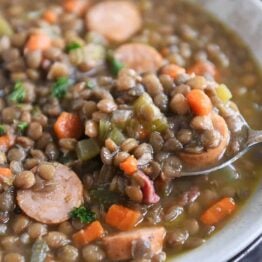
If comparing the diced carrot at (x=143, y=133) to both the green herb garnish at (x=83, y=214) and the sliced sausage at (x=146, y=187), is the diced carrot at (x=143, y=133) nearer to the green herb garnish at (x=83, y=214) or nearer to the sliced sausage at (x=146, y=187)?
the sliced sausage at (x=146, y=187)

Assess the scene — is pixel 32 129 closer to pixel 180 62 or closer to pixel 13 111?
pixel 13 111

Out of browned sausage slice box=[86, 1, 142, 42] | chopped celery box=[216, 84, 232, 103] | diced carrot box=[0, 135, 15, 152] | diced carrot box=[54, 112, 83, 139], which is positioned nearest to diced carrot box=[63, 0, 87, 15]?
browned sausage slice box=[86, 1, 142, 42]

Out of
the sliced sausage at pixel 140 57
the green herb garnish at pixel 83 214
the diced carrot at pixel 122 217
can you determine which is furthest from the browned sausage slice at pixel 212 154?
the sliced sausage at pixel 140 57

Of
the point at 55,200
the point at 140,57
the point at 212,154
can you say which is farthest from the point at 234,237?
the point at 140,57

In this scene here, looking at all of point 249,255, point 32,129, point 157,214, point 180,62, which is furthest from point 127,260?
point 180,62

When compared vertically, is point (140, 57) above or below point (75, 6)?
above

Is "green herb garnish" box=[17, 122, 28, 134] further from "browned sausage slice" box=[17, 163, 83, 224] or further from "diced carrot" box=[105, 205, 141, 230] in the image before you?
"diced carrot" box=[105, 205, 141, 230]

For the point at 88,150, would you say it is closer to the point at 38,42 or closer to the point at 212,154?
the point at 212,154

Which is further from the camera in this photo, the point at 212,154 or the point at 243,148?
the point at 243,148

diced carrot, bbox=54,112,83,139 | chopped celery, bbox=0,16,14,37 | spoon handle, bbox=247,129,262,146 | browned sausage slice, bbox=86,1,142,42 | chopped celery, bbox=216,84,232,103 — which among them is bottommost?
chopped celery, bbox=0,16,14,37
